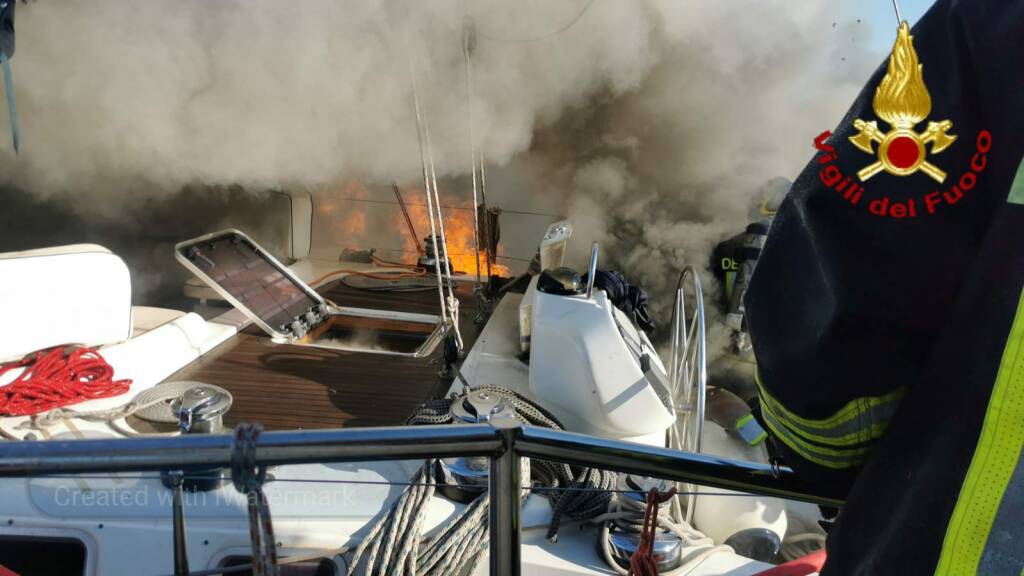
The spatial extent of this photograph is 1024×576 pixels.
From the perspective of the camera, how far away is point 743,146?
743cm

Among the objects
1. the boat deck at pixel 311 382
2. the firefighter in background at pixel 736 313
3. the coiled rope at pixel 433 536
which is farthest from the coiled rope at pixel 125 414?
the firefighter in background at pixel 736 313

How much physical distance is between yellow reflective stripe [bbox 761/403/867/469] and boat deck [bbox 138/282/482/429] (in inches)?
66.9

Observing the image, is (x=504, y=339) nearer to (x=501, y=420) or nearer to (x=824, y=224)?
(x=501, y=420)

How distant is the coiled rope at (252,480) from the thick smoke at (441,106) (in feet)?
7.30

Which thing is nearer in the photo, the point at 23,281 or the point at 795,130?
the point at 23,281

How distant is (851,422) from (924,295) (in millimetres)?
155

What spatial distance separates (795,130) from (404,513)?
7496mm

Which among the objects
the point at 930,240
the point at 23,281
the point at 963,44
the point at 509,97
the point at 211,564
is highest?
the point at 509,97

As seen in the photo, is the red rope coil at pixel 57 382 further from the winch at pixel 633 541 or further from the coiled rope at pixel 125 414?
the winch at pixel 633 541

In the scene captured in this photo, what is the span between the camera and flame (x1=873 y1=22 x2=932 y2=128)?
1.86ft

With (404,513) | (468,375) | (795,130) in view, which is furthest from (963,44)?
(795,130)

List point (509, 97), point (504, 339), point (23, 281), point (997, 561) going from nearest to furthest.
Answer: point (997, 561), point (23, 281), point (504, 339), point (509, 97)

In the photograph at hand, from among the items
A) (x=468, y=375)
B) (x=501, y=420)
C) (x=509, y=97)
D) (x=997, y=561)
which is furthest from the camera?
(x=509, y=97)

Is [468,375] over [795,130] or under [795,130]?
under
